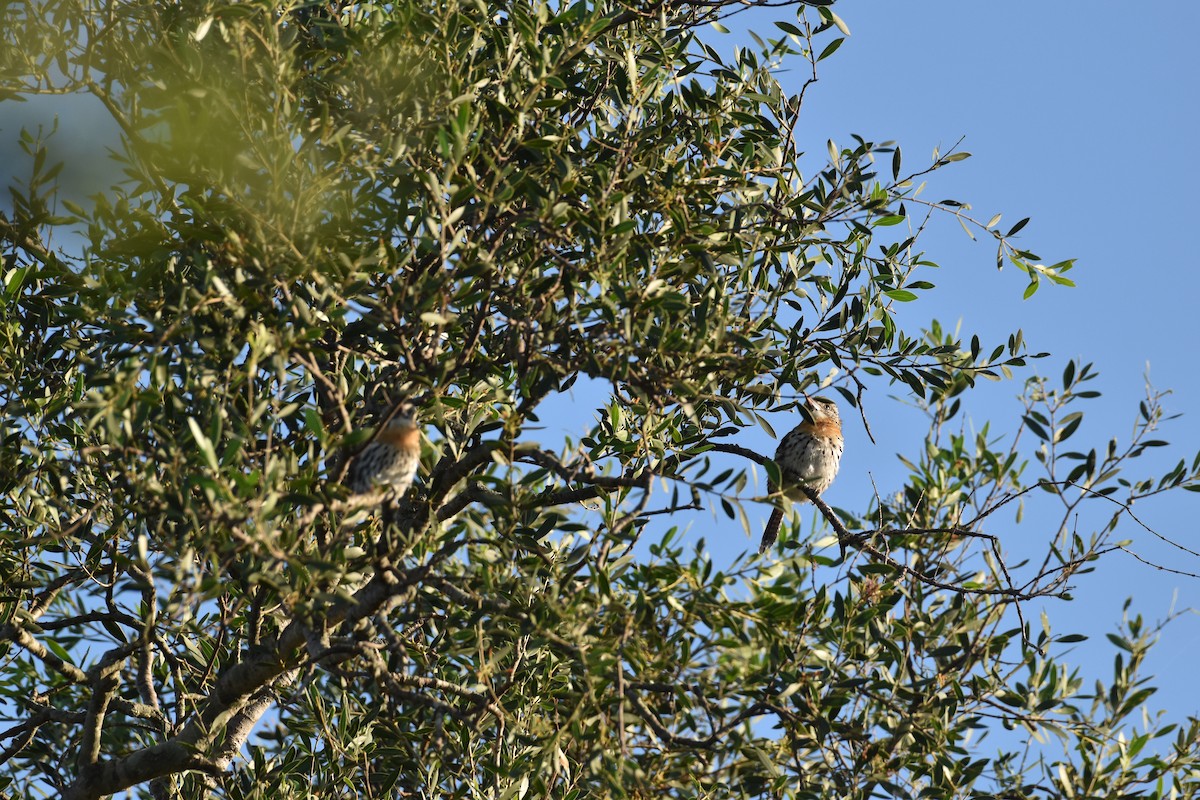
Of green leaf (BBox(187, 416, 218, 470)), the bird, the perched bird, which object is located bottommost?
green leaf (BBox(187, 416, 218, 470))

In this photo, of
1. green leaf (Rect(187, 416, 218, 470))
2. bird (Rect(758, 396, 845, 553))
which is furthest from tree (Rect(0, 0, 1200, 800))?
bird (Rect(758, 396, 845, 553))

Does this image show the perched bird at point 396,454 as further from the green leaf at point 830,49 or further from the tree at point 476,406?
the green leaf at point 830,49

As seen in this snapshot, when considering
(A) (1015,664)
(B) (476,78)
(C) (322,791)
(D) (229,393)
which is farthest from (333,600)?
(A) (1015,664)

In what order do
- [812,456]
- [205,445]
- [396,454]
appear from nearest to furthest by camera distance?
[205,445], [396,454], [812,456]

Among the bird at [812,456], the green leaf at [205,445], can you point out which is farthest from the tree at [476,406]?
the bird at [812,456]

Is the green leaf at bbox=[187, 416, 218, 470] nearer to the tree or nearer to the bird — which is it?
the tree

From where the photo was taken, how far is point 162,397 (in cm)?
430

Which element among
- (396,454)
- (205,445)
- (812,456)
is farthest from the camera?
(812,456)

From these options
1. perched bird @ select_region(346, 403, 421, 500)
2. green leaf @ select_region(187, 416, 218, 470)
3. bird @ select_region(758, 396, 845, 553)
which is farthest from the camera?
bird @ select_region(758, 396, 845, 553)

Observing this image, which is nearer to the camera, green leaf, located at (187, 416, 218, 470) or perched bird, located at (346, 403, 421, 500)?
green leaf, located at (187, 416, 218, 470)

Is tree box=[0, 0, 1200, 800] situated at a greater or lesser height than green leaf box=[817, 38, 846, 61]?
lesser

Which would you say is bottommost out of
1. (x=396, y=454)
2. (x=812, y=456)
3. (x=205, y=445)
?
(x=205, y=445)

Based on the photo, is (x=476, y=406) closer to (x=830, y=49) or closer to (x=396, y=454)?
(x=396, y=454)

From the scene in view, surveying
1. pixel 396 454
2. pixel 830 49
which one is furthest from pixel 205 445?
pixel 830 49
